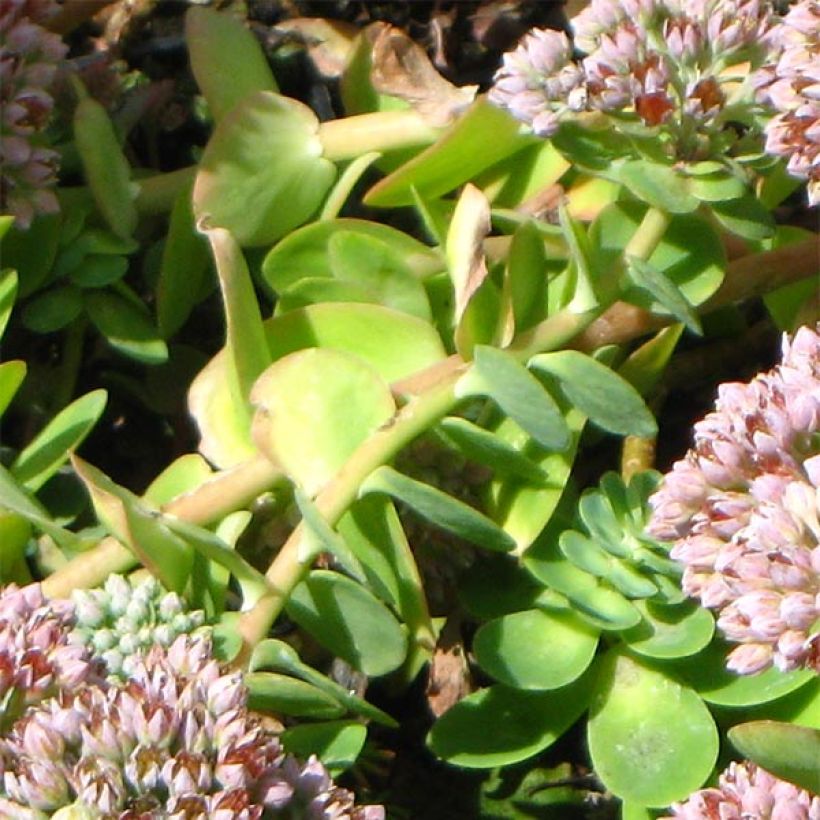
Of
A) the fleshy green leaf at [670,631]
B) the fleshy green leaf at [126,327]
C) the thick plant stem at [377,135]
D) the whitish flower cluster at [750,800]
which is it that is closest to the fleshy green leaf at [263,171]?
the thick plant stem at [377,135]

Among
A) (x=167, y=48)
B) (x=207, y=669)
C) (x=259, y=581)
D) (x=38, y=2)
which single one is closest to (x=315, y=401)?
(x=259, y=581)

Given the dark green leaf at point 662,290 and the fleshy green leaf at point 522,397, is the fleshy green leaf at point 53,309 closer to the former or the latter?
the fleshy green leaf at point 522,397

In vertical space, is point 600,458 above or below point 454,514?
below

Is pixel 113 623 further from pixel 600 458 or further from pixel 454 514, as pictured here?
pixel 600 458

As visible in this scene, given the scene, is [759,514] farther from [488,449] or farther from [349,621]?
[349,621]

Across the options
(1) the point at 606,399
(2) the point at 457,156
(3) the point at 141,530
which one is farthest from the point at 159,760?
(2) the point at 457,156

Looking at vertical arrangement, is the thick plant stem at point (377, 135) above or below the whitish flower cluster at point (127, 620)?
above
